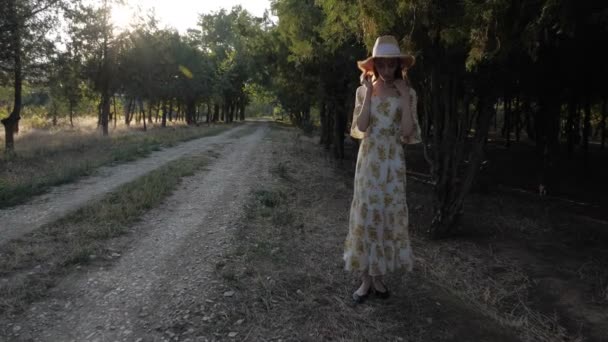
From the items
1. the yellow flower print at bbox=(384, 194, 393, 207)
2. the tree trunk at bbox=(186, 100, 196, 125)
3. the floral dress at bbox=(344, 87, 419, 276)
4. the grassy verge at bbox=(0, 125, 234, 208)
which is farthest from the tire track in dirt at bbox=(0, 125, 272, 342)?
the tree trunk at bbox=(186, 100, 196, 125)

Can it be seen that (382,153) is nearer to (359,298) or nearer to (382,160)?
(382,160)

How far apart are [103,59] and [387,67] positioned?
27424 millimetres

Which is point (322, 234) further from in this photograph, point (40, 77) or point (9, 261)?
point (40, 77)

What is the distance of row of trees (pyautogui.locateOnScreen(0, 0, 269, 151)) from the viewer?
1655 centimetres

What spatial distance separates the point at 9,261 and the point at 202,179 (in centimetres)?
647

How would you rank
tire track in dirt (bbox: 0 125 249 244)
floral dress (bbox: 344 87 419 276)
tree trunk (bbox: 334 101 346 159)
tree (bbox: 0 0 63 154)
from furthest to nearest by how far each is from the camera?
tree trunk (bbox: 334 101 346 159)
tree (bbox: 0 0 63 154)
tire track in dirt (bbox: 0 125 249 244)
floral dress (bbox: 344 87 419 276)

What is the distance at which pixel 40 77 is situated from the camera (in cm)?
1889

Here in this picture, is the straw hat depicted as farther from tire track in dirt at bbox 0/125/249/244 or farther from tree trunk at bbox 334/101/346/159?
tree trunk at bbox 334/101/346/159

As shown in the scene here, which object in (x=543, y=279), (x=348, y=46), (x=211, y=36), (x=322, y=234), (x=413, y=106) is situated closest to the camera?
(x=413, y=106)

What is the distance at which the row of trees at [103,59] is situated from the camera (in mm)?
16547

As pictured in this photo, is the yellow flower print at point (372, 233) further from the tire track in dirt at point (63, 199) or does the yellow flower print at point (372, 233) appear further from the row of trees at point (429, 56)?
the tire track in dirt at point (63, 199)

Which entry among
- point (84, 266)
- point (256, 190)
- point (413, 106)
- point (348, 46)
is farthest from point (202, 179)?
point (413, 106)

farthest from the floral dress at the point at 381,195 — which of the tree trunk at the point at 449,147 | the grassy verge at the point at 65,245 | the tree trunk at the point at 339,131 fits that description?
the tree trunk at the point at 339,131

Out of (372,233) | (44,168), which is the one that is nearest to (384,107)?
(372,233)
